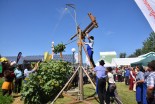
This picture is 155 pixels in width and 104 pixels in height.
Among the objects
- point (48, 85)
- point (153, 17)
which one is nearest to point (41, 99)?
point (48, 85)

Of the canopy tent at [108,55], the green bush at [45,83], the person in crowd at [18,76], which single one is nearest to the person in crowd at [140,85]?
the green bush at [45,83]

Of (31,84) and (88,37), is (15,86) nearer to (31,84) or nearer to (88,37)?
(31,84)

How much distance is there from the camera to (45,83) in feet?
48.7

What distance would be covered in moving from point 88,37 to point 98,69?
6.95 ft

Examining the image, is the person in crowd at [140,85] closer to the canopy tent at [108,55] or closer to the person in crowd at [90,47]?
the person in crowd at [90,47]

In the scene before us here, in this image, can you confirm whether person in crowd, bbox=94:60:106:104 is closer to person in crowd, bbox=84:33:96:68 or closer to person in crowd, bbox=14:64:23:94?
person in crowd, bbox=84:33:96:68

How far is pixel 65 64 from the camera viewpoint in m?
17.0

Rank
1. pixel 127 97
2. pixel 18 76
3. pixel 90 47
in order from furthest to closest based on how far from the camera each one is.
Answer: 1. pixel 18 76
2. pixel 127 97
3. pixel 90 47

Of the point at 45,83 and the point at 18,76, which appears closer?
the point at 45,83

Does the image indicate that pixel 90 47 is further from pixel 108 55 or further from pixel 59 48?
pixel 108 55

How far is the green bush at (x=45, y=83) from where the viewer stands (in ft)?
45.5

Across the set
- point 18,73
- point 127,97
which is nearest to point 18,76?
point 18,73

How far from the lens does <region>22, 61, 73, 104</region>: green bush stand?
1388cm

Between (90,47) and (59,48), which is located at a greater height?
(59,48)
